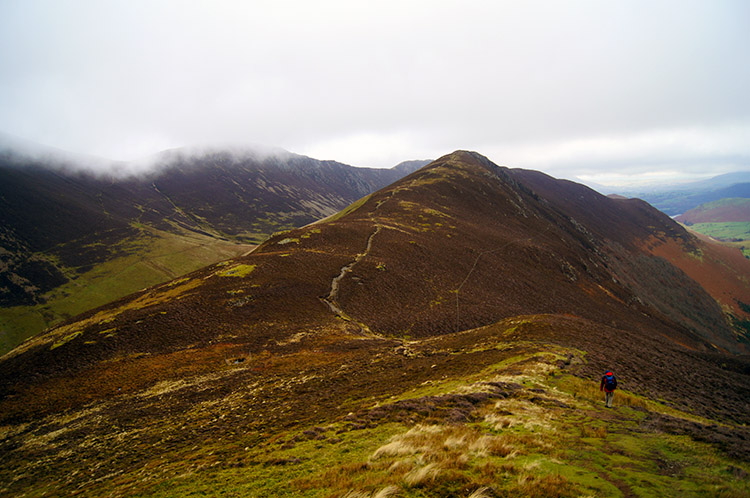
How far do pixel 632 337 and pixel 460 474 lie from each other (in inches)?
1440

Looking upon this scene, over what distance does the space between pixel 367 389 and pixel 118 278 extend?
6103 inches

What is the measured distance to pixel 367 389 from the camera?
21.8 meters

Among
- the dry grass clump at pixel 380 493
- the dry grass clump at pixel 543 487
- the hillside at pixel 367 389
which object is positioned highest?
the dry grass clump at pixel 380 493

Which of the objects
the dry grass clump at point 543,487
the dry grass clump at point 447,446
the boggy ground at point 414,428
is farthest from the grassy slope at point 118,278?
the dry grass clump at point 543,487

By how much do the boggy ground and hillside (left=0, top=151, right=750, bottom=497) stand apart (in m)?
0.12

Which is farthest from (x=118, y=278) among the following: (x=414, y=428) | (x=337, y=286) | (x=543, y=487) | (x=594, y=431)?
(x=543, y=487)

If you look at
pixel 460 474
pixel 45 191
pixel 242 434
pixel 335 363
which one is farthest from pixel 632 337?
pixel 45 191

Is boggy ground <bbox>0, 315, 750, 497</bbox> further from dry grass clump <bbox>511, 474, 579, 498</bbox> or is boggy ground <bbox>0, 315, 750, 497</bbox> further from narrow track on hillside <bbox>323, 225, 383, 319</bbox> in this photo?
narrow track on hillside <bbox>323, 225, 383, 319</bbox>

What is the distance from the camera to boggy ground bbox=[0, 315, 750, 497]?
9.75 metres

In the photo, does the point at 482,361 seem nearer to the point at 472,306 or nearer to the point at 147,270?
the point at 472,306

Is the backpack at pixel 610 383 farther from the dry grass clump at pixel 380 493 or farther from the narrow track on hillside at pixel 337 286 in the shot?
the narrow track on hillside at pixel 337 286

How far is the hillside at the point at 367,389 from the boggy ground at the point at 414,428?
116 mm

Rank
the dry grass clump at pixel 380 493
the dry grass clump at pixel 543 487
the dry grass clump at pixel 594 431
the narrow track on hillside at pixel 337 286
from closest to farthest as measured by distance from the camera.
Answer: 1. the dry grass clump at pixel 543 487
2. the dry grass clump at pixel 380 493
3. the dry grass clump at pixel 594 431
4. the narrow track on hillside at pixel 337 286

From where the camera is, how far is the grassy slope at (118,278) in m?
108
